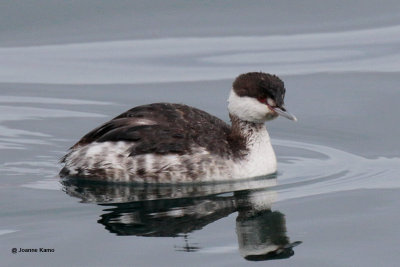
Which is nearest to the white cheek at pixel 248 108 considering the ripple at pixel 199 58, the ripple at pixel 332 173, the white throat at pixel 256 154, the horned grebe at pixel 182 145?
the horned grebe at pixel 182 145

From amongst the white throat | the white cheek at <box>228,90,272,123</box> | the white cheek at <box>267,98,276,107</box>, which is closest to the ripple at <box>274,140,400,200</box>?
the white throat

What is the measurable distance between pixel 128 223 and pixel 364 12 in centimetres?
1017

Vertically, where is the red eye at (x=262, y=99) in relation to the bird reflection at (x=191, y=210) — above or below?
above

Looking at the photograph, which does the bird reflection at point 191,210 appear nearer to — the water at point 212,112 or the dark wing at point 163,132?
the water at point 212,112

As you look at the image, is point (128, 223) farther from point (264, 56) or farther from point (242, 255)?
point (264, 56)

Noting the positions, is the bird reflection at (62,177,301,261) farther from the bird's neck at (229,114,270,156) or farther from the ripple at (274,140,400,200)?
the bird's neck at (229,114,270,156)

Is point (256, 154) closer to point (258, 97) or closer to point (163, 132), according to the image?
point (258, 97)

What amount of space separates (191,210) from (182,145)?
4.24 ft

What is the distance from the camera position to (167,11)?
66.7 feet

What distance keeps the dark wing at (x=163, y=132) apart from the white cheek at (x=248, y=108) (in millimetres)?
300

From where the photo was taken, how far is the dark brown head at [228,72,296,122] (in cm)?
1309

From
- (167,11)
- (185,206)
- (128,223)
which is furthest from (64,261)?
(167,11)

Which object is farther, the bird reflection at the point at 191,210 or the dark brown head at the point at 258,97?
the dark brown head at the point at 258,97

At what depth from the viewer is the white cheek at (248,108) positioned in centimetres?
1323
